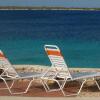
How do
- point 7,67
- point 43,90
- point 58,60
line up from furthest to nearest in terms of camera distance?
point 43,90 < point 7,67 < point 58,60

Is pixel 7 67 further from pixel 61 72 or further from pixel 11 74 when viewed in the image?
pixel 61 72

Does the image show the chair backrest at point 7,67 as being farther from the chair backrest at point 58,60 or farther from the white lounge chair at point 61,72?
the chair backrest at point 58,60

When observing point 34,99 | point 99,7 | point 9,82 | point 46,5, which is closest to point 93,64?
point 9,82

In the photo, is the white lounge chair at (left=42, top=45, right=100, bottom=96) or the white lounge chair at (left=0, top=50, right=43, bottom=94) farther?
the white lounge chair at (left=0, top=50, right=43, bottom=94)

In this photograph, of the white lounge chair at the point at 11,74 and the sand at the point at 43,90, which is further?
the white lounge chair at the point at 11,74

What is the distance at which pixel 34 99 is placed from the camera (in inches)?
369

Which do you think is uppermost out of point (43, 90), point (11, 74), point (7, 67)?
point (7, 67)

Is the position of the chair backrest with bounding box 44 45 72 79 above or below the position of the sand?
above

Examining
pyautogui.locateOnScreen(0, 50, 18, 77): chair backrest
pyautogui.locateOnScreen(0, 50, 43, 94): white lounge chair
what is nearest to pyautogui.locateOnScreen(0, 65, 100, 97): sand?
pyautogui.locateOnScreen(0, 50, 43, 94): white lounge chair

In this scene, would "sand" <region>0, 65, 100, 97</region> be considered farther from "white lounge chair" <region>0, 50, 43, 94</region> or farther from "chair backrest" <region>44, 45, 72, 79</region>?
"chair backrest" <region>44, 45, 72, 79</region>

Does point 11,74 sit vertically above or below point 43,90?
above

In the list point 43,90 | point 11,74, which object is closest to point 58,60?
point 43,90

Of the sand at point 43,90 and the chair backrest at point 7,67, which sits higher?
the chair backrest at point 7,67

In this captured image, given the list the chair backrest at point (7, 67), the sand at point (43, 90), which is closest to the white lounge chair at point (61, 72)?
the sand at point (43, 90)
